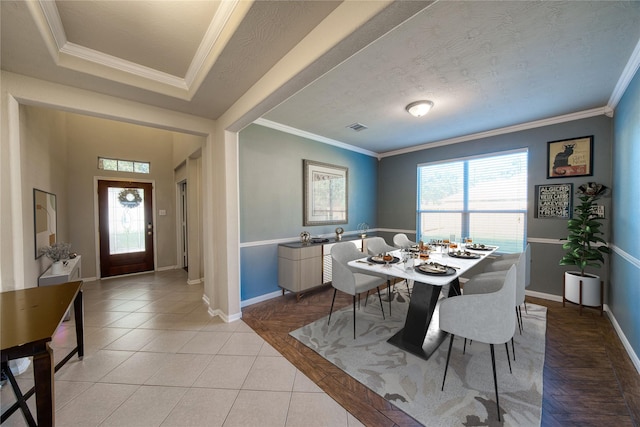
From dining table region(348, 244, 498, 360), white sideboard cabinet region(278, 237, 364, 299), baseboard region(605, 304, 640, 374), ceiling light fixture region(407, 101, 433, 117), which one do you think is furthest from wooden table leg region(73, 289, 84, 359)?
baseboard region(605, 304, 640, 374)

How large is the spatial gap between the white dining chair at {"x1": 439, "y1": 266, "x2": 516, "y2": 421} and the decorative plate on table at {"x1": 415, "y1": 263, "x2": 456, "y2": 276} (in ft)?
1.06

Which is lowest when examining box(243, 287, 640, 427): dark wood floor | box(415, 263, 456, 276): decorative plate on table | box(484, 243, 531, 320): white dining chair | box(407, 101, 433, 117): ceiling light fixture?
box(243, 287, 640, 427): dark wood floor

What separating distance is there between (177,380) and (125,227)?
449 cm

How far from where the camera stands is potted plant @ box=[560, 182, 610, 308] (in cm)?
289

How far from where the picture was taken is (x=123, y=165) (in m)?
4.98

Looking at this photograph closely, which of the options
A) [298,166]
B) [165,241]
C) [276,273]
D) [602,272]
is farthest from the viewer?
[165,241]

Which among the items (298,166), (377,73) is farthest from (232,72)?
(298,166)

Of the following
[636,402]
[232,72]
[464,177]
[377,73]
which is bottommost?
[636,402]

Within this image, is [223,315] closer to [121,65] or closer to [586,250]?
[121,65]

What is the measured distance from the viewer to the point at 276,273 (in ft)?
12.1

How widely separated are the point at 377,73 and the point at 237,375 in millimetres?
3001

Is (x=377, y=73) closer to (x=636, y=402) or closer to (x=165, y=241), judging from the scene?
(x=636, y=402)

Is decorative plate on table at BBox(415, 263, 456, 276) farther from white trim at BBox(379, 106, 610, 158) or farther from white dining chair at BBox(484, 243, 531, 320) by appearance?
white trim at BBox(379, 106, 610, 158)

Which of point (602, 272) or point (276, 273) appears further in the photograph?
point (276, 273)
